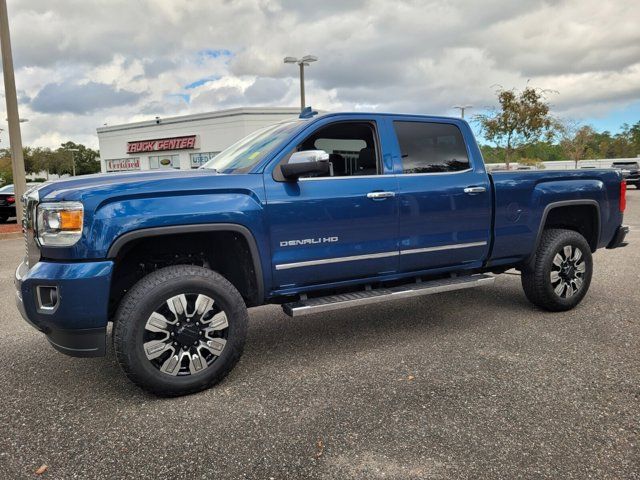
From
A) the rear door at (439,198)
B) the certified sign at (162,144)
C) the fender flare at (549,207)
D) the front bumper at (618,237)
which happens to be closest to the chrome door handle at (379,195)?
the rear door at (439,198)

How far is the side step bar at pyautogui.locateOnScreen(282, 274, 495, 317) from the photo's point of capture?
3676 millimetres

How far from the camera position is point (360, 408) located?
3117 mm

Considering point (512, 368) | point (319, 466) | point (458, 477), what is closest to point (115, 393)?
point (319, 466)

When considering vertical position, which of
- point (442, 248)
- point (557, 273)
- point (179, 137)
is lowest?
point (557, 273)

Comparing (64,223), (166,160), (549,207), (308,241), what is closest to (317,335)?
(308,241)

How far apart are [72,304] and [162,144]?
37277 mm

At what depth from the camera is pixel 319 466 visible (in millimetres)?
2531

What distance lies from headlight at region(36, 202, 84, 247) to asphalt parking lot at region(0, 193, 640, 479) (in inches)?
43.1

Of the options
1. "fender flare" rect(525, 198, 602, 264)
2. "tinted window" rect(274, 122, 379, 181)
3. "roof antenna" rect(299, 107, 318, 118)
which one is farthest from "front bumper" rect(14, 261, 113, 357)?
"fender flare" rect(525, 198, 602, 264)

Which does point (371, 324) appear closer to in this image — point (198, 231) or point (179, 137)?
point (198, 231)

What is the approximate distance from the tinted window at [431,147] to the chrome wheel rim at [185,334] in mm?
2015

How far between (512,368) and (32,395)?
339cm

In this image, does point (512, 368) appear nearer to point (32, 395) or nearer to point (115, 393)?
point (115, 393)

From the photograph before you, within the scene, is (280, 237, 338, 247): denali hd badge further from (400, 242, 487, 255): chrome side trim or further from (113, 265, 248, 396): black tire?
(400, 242, 487, 255): chrome side trim
